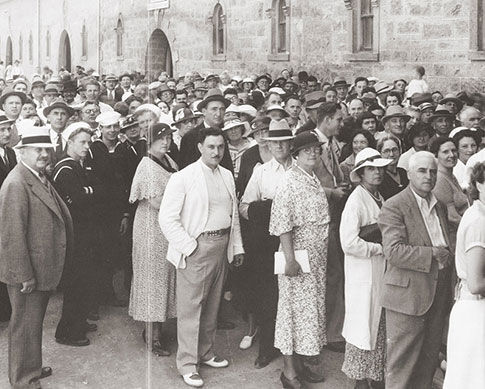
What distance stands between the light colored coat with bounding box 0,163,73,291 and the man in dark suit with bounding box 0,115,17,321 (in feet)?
5.71

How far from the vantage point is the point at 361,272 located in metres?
5.41

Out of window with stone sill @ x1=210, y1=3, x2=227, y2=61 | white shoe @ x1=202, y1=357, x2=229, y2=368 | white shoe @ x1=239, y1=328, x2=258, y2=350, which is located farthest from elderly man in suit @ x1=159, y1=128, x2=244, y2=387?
window with stone sill @ x1=210, y1=3, x2=227, y2=61

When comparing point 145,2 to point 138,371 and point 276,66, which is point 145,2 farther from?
point 138,371

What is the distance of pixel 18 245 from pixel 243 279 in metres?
2.38

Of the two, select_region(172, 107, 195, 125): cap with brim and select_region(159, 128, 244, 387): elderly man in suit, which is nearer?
select_region(159, 128, 244, 387): elderly man in suit

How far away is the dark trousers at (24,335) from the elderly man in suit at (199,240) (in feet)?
3.63

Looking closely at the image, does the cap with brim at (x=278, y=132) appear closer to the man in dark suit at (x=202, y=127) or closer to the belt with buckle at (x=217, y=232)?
the belt with buckle at (x=217, y=232)

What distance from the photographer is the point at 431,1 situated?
13734 mm

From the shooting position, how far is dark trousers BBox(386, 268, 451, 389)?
492 cm

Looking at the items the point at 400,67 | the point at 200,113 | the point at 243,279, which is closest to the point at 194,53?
the point at 400,67

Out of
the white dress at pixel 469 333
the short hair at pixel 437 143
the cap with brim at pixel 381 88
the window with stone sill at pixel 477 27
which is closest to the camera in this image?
the white dress at pixel 469 333

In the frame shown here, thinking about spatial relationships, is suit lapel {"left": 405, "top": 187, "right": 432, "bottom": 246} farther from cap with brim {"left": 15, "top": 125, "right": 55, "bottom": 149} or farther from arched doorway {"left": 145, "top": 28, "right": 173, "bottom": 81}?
arched doorway {"left": 145, "top": 28, "right": 173, "bottom": 81}

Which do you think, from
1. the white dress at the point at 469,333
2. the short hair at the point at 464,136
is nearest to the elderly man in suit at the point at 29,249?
the white dress at the point at 469,333

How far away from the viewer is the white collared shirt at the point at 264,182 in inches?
247
